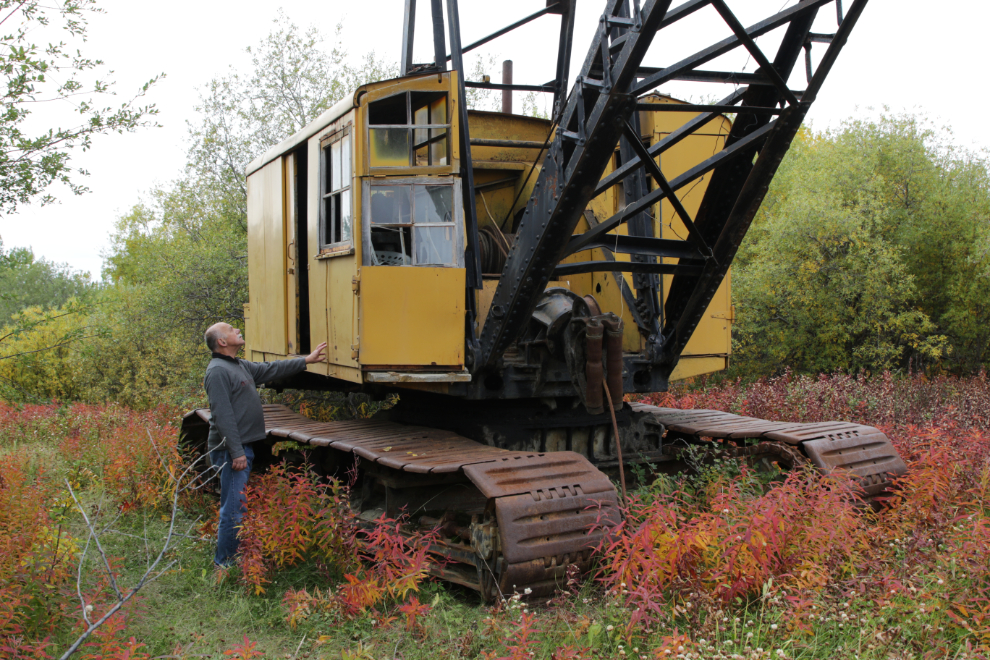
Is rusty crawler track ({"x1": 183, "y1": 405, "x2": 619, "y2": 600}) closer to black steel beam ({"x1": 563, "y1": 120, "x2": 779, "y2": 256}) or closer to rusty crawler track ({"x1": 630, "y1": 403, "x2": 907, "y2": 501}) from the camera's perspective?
black steel beam ({"x1": 563, "y1": 120, "x2": 779, "y2": 256})

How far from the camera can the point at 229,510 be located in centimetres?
570

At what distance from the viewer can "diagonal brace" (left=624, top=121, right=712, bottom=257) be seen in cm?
464

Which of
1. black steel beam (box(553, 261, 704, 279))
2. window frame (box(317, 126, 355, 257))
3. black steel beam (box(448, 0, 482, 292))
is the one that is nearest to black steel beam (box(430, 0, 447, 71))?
black steel beam (box(448, 0, 482, 292))

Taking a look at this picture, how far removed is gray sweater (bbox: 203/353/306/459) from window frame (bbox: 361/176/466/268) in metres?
1.29

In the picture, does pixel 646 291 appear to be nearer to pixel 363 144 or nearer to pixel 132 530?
pixel 363 144

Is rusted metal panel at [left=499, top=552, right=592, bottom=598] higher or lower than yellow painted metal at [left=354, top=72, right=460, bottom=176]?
lower

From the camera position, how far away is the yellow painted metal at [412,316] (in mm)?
5418

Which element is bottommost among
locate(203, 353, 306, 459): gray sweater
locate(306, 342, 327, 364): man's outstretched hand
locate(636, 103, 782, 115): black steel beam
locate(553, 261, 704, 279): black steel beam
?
locate(203, 353, 306, 459): gray sweater

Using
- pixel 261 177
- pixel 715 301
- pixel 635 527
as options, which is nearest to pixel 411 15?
pixel 261 177

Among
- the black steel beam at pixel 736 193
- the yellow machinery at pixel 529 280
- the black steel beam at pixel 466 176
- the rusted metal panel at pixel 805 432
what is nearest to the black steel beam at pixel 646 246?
the yellow machinery at pixel 529 280

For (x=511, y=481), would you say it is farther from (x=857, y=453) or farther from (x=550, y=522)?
(x=857, y=453)

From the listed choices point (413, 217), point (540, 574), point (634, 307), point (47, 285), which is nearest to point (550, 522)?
point (540, 574)

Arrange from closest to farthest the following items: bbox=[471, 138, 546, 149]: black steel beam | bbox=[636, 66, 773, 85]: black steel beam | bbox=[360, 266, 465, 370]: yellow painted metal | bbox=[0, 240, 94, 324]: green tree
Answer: bbox=[636, 66, 773, 85]: black steel beam, bbox=[360, 266, 465, 370]: yellow painted metal, bbox=[471, 138, 546, 149]: black steel beam, bbox=[0, 240, 94, 324]: green tree

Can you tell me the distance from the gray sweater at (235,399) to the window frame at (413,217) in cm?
129
